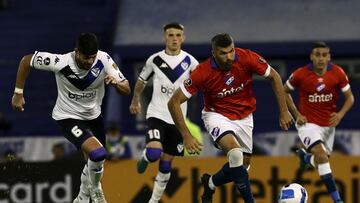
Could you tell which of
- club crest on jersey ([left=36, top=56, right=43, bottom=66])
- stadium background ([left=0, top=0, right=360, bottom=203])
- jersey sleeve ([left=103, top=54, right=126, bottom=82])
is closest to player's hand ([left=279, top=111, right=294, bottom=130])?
jersey sleeve ([left=103, top=54, right=126, bottom=82])

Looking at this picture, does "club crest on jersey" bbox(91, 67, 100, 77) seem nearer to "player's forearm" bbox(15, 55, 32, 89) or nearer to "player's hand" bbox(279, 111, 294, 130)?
"player's forearm" bbox(15, 55, 32, 89)

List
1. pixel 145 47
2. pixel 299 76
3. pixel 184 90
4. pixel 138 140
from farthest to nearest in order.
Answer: pixel 145 47
pixel 138 140
pixel 299 76
pixel 184 90

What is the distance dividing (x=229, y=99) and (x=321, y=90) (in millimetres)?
3428

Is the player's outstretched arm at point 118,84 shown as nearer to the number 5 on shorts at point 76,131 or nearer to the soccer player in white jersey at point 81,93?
the soccer player in white jersey at point 81,93

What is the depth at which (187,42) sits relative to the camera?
27.3 m

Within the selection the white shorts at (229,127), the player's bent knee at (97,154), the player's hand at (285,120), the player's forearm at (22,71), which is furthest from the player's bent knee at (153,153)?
the player's hand at (285,120)

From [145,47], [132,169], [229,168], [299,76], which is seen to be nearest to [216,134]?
[229,168]

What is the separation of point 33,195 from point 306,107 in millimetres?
4491

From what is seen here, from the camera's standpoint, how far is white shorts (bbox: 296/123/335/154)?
56.9 feet

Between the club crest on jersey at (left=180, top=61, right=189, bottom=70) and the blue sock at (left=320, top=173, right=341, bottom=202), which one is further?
the blue sock at (left=320, top=173, right=341, bottom=202)

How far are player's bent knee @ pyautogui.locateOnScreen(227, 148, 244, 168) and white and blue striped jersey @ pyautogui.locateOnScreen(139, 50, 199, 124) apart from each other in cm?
214

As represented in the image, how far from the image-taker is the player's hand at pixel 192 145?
13398 millimetres

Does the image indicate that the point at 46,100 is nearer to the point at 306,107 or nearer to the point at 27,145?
the point at 27,145

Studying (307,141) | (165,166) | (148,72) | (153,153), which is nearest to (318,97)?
(307,141)
